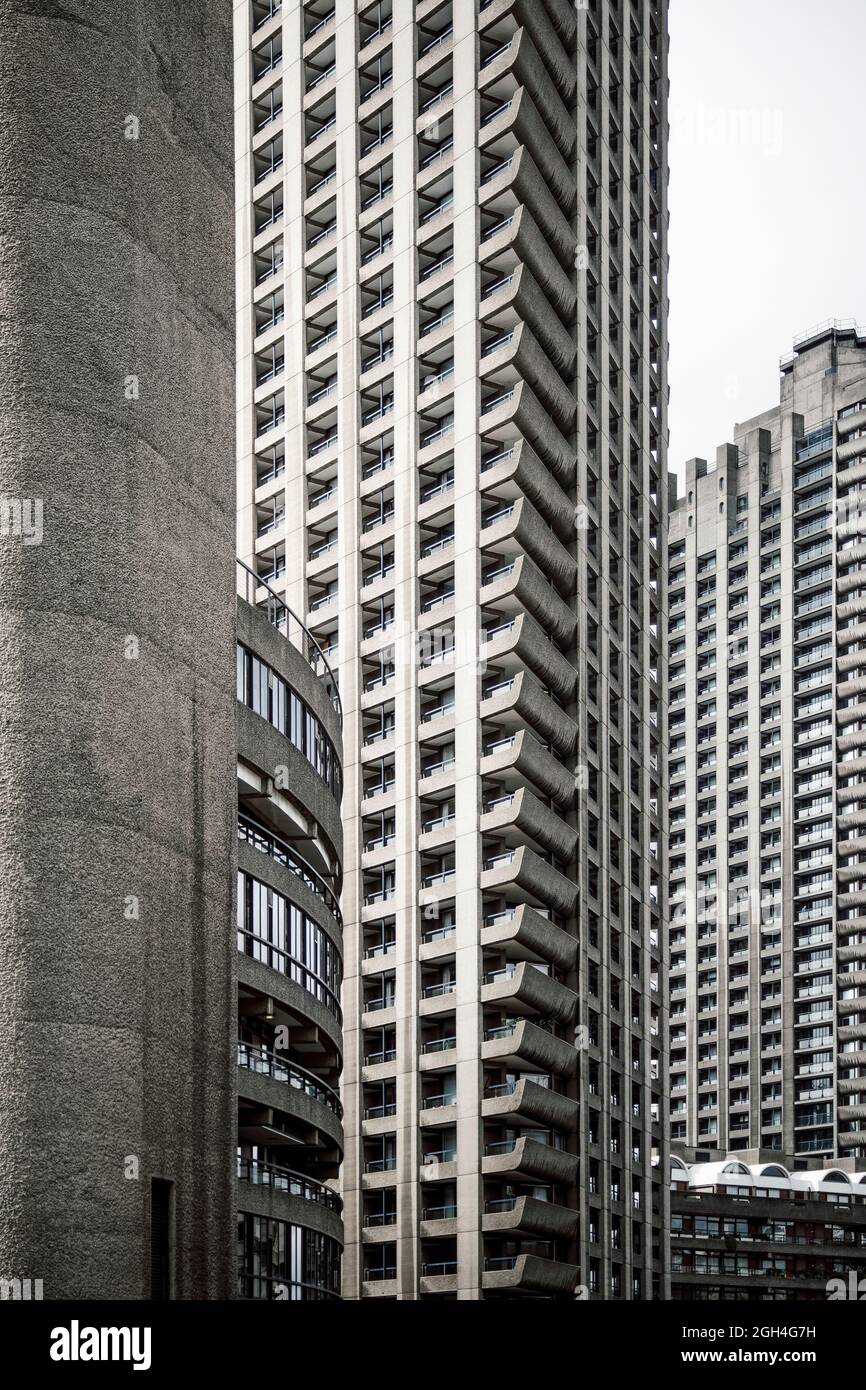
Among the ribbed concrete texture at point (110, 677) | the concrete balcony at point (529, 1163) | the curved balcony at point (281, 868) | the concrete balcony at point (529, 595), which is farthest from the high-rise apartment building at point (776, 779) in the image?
the ribbed concrete texture at point (110, 677)

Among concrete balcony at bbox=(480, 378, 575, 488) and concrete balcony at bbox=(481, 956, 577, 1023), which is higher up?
concrete balcony at bbox=(480, 378, 575, 488)

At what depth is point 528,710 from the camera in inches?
3000

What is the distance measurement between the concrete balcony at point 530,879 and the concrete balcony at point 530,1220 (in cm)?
912

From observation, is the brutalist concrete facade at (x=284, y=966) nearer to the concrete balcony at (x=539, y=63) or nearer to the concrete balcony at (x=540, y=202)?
the concrete balcony at (x=540, y=202)

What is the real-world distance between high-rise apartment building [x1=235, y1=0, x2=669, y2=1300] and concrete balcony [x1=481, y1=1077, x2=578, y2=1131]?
204mm

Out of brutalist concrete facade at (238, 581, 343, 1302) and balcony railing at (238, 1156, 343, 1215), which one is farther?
balcony railing at (238, 1156, 343, 1215)

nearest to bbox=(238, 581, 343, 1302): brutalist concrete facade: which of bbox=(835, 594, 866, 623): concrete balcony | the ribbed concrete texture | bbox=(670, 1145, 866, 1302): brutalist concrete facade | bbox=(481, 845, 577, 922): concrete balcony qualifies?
the ribbed concrete texture

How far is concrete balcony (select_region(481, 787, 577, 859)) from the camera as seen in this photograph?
74.4 metres

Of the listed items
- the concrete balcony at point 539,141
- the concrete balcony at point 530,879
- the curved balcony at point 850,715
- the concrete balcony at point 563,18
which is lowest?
the concrete balcony at point 530,879

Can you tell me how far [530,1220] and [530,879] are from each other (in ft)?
43.5

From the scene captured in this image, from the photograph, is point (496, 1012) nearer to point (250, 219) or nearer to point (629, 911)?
point (629, 911)

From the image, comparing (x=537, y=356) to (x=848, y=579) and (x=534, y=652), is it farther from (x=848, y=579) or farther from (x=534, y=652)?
(x=848, y=579)

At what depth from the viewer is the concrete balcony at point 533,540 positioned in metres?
77.1

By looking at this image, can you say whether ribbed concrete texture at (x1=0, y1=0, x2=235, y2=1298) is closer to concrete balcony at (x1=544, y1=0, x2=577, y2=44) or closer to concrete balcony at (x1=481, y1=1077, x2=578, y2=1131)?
concrete balcony at (x1=481, y1=1077, x2=578, y2=1131)
